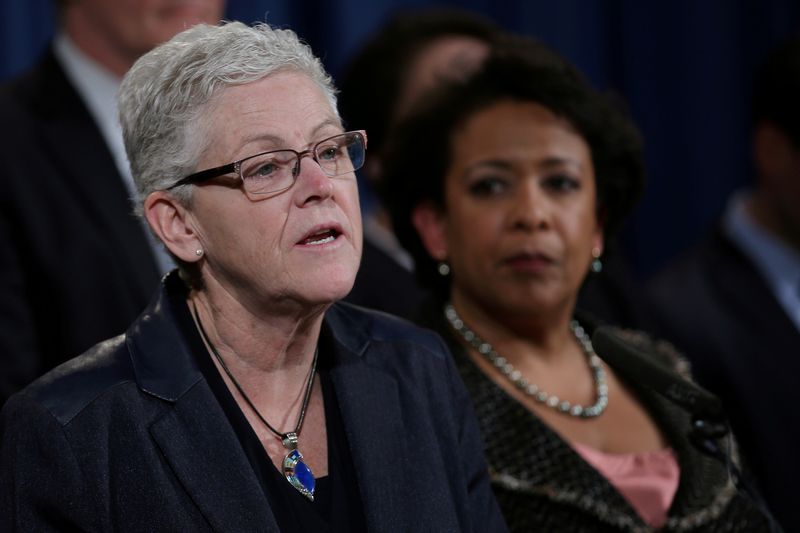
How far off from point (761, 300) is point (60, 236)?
1697 millimetres

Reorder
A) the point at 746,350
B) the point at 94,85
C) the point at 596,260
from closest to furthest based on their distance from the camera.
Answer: the point at 596,260 < the point at 94,85 < the point at 746,350

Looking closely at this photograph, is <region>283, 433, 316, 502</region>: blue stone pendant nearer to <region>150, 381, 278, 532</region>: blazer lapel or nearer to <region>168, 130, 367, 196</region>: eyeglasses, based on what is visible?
<region>150, 381, 278, 532</region>: blazer lapel

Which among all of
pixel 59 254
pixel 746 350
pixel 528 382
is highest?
pixel 59 254

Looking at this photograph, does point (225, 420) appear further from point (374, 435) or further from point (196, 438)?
point (374, 435)

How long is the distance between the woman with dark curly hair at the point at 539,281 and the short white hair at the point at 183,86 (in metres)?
0.65

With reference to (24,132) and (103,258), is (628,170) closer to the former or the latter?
(103,258)

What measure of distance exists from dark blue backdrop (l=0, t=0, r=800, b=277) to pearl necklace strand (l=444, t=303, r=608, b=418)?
200 cm

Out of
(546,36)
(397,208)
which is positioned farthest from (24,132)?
(546,36)

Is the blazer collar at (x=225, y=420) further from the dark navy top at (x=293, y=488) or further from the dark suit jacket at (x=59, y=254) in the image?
the dark suit jacket at (x=59, y=254)

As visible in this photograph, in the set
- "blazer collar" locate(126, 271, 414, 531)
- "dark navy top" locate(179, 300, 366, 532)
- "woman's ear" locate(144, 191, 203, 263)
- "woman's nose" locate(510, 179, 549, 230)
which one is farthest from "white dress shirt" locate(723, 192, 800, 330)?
"woman's ear" locate(144, 191, 203, 263)

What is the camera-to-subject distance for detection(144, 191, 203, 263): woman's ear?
1636 millimetres

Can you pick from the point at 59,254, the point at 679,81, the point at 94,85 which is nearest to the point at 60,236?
the point at 59,254

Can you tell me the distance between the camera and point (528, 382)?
7.14 ft

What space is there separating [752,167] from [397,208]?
2.35 meters
